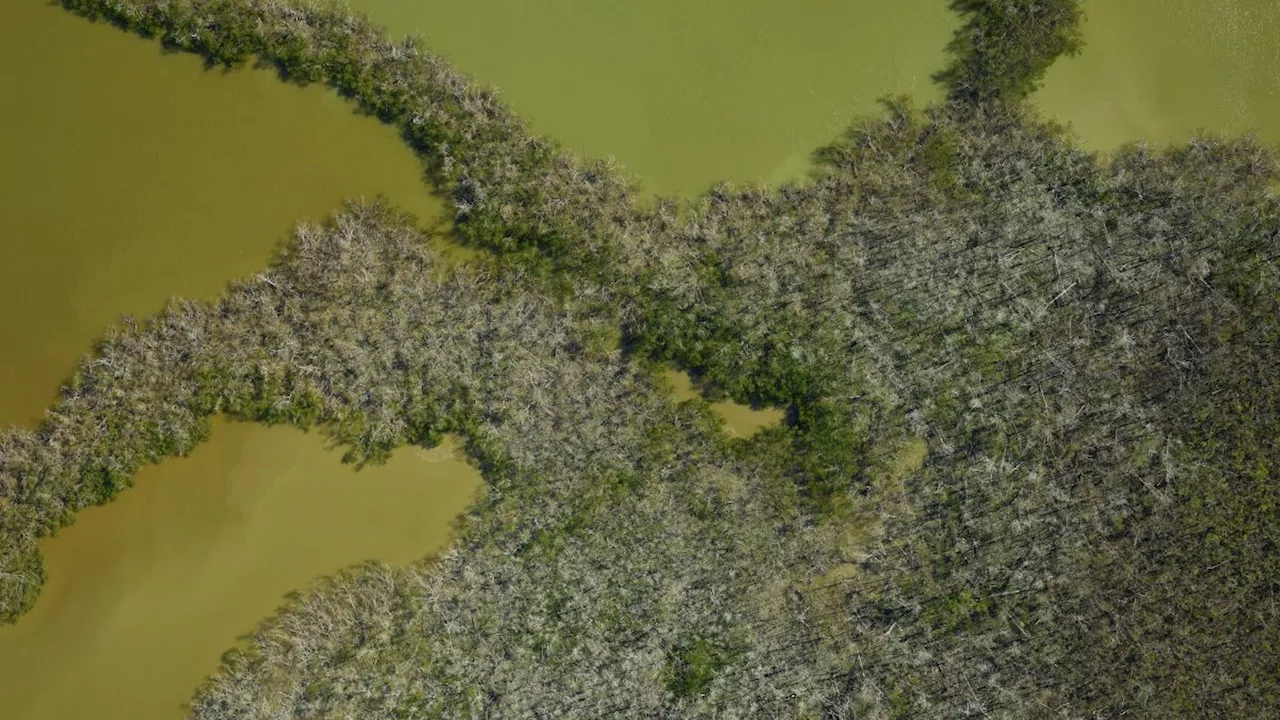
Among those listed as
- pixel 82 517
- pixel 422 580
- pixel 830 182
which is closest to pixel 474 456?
pixel 422 580

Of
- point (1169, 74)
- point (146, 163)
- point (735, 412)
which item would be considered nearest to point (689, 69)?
point (735, 412)

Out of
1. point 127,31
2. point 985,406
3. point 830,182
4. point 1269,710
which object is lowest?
point 1269,710

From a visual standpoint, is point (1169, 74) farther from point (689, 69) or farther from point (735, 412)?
point (735, 412)

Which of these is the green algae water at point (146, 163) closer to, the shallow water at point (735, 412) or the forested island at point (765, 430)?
the forested island at point (765, 430)

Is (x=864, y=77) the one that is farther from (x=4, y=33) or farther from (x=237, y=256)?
(x=4, y=33)

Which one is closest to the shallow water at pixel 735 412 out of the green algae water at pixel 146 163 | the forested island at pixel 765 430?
the forested island at pixel 765 430

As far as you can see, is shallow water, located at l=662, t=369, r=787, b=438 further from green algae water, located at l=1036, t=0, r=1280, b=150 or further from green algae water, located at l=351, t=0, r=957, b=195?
green algae water, located at l=1036, t=0, r=1280, b=150

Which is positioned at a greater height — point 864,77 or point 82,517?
point 864,77
